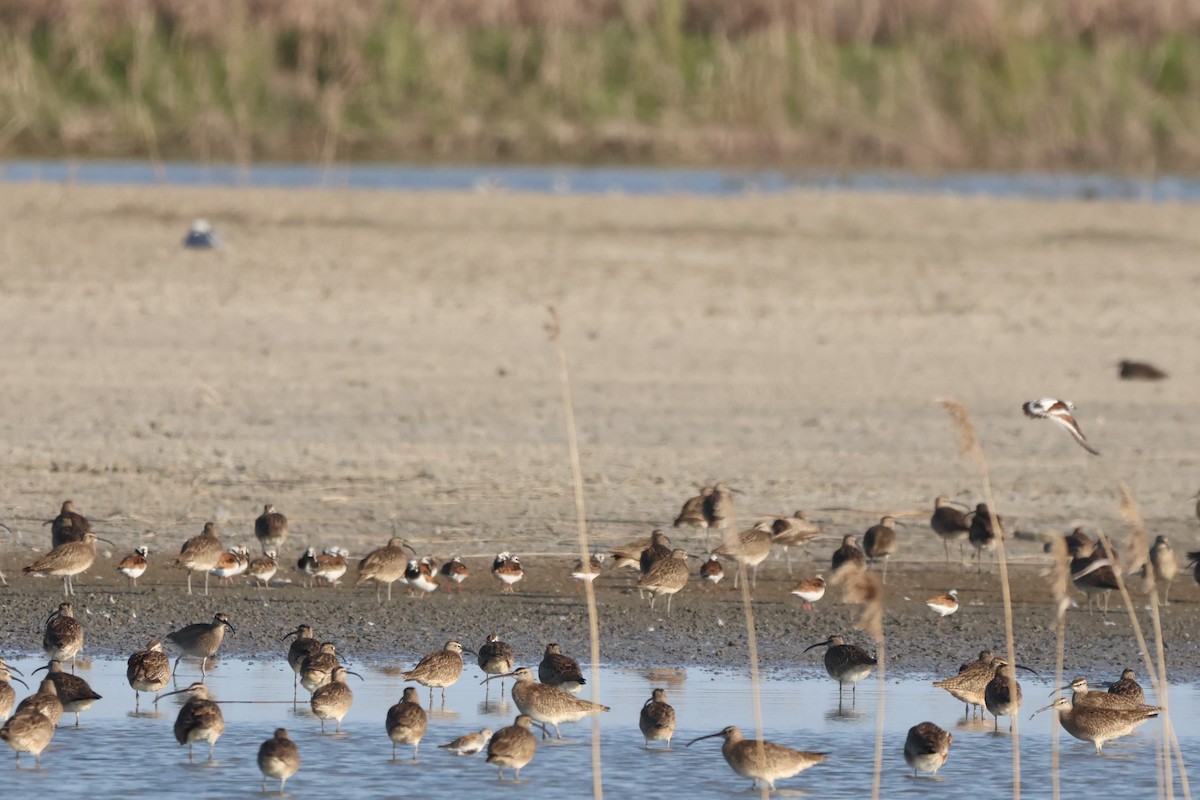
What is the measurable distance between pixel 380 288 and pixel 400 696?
10.1 m

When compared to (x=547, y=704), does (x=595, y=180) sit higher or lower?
higher

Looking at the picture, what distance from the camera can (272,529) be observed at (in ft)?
41.5

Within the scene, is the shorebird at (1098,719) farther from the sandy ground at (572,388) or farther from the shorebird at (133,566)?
the shorebird at (133,566)

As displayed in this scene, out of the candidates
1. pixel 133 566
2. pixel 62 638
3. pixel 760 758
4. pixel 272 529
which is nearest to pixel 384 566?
pixel 272 529

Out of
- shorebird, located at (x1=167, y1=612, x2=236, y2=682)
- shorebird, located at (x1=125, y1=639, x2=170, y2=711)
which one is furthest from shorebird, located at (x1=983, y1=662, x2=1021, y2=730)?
shorebird, located at (x1=125, y1=639, x2=170, y2=711)

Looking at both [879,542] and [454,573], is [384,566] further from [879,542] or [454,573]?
[879,542]

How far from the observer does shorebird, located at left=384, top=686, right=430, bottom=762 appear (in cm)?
955

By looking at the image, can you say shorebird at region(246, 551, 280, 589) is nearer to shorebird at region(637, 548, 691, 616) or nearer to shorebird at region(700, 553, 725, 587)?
shorebird at region(637, 548, 691, 616)

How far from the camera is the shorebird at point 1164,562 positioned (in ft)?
41.5

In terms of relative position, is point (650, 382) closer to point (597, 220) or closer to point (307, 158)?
point (597, 220)

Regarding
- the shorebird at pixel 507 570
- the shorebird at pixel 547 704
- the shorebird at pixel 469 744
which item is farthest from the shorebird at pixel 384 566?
the shorebird at pixel 469 744

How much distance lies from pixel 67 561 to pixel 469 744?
10.1 feet

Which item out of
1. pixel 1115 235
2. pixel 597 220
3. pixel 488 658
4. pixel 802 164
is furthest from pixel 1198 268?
pixel 488 658

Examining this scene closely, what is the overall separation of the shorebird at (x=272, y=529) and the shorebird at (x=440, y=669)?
244 cm
